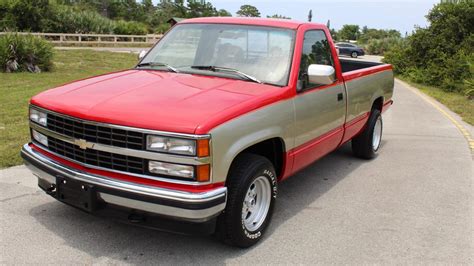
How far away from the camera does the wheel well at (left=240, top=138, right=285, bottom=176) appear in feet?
14.1

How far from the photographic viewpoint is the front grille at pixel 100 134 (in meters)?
3.39

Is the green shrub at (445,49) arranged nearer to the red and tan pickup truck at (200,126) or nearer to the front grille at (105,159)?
the red and tan pickup truck at (200,126)

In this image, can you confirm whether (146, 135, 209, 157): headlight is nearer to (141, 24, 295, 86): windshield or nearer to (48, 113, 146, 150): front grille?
(48, 113, 146, 150): front grille

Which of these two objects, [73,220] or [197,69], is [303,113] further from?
[73,220]

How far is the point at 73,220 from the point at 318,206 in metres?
2.51

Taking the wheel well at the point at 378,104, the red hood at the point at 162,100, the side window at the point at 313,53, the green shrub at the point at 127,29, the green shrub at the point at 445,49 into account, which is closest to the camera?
the red hood at the point at 162,100

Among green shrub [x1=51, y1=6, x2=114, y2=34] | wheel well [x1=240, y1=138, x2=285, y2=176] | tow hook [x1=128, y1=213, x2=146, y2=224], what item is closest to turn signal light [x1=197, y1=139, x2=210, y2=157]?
tow hook [x1=128, y1=213, x2=146, y2=224]

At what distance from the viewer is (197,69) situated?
183 inches

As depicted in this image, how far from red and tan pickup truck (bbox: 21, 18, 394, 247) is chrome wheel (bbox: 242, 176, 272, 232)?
0.01 meters

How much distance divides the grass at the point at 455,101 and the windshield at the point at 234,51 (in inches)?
309

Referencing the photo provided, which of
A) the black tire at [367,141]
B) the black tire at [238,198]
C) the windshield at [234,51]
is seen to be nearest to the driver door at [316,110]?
the windshield at [234,51]

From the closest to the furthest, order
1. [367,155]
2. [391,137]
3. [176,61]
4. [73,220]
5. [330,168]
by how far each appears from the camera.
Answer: [73,220]
[176,61]
[330,168]
[367,155]
[391,137]

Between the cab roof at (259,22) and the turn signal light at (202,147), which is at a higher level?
the cab roof at (259,22)

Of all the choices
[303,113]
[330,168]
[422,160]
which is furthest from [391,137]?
[303,113]
